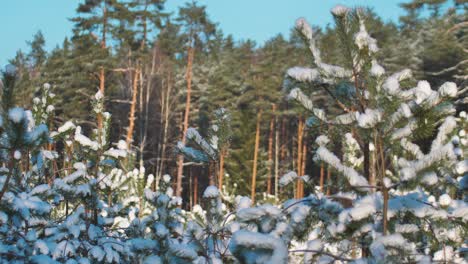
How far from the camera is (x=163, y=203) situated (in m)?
3.20

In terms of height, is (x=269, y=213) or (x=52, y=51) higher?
(x=52, y=51)

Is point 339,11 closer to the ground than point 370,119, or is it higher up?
higher up

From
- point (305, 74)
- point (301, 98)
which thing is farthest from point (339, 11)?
point (301, 98)

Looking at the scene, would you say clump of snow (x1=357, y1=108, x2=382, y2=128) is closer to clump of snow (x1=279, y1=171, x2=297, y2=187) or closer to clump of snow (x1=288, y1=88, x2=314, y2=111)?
clump of snow (x1=288, y1=88, x2=314, y2=111)

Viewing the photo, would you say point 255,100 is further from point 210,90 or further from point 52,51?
point 52,51

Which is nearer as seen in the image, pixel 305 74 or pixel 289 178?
pixel 305 74

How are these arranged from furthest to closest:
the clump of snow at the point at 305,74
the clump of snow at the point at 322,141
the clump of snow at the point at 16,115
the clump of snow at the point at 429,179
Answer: the clump of snow at the point at 322,141
the clump of snow at the point at 305,74
the clump of snow at the point at 16,115
the clump of snow at the point at 429,179

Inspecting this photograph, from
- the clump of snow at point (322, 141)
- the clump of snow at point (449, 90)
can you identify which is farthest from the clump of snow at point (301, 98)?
the clump of snow at point (449, 90)

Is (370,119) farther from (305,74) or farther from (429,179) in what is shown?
(305,74)

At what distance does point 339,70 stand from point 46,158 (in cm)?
330

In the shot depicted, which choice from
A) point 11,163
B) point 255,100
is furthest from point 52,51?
point 11,163

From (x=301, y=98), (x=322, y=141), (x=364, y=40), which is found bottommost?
(x=322, y=141)

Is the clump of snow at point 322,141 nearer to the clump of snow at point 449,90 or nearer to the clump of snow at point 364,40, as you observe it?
the clump of snow at point 364,40

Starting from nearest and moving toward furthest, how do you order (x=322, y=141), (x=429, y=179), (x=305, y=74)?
(x=429, y=179)
(x=305, y=74)
(x=322, y=141)
